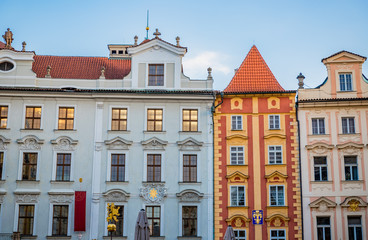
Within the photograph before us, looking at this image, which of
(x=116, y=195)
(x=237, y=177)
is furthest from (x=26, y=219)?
(x=237, y=177)

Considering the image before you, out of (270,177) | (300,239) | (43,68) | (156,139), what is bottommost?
(300,239)

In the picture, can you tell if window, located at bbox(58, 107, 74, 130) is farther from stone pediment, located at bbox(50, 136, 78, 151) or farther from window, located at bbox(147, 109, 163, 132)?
window, located at bbox(147, 109, 163, 132)

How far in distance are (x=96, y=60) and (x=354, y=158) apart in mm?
19813

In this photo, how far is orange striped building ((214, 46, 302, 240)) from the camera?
33250 millimetres

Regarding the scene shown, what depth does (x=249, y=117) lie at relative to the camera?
35.0 metres

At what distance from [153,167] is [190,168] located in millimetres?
2448

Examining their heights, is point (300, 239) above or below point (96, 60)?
below

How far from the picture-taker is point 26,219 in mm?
32969

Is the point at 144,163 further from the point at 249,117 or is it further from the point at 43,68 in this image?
the point at 43,68

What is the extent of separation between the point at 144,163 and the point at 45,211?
23.0 ft

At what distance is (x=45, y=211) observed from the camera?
3300 cm

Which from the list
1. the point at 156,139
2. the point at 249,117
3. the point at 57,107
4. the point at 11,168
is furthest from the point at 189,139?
the point at 11,168

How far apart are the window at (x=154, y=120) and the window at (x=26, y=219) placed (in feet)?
30.4

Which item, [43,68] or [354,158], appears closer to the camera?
[354,158]
